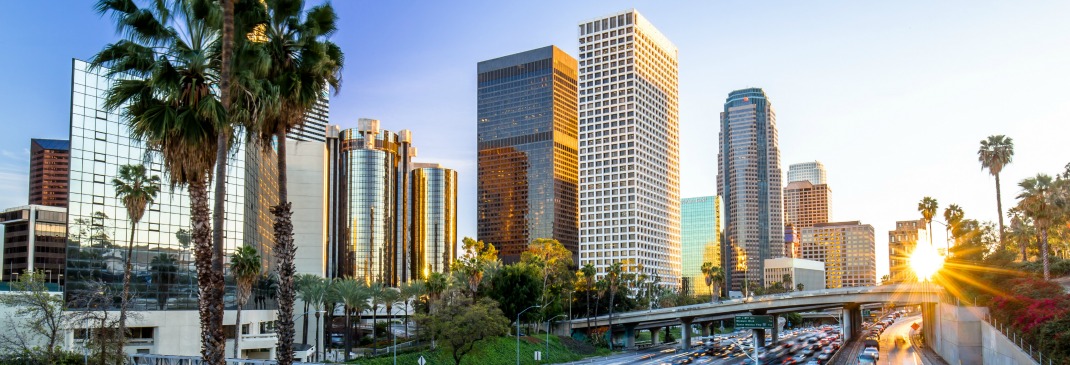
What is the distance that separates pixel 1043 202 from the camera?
8444cm

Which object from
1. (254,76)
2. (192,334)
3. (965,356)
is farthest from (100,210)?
(965,356)

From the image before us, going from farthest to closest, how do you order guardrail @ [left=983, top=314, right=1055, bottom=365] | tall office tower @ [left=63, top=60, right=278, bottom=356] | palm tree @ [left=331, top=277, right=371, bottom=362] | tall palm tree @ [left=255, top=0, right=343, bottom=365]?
palm tree @ [left=331, top=277, right=371, bottom=362] → tall office tower @ [left=63, top=60, right=278, bottom=356] → guardrail @ [left=983, top=314, right=1055, bottom=365] → tall palm tree @ [left=255, top=0, right=343, bottom=365]

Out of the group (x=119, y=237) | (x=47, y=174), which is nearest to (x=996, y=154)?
(x=119, y=237)

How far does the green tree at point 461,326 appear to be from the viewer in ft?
258

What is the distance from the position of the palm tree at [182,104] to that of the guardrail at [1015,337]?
145ft

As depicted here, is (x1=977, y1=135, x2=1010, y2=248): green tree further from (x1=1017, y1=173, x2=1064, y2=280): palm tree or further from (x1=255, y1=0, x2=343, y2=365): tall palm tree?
(x1=255, y1=0, x2=343, y2=365): tall palm tree

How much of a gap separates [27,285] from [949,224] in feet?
429

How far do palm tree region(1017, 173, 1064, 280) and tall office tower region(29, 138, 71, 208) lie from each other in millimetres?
166739

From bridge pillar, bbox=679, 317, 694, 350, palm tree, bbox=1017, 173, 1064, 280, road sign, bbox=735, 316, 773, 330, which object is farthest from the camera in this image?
bridge pillar, bbox=679, 317, 694, 350

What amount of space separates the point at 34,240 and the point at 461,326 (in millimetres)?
80062

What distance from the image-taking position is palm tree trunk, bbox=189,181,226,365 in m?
21.2

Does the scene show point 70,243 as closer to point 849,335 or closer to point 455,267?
point 455,267

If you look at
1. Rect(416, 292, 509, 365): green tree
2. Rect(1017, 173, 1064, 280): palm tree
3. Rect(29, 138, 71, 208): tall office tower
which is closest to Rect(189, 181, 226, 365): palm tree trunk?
Rect(416, 292, 509, 365): green tree

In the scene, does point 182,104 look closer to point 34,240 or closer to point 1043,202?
point 1043,202
